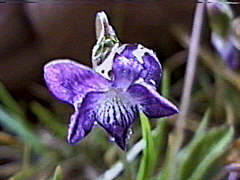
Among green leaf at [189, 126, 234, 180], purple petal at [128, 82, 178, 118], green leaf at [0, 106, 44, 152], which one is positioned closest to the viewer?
purple petal at [128, 82, 178, 118]

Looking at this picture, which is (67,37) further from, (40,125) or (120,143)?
(120,143)

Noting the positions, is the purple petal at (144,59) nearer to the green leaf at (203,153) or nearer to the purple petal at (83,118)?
the purple petal at (83,118)

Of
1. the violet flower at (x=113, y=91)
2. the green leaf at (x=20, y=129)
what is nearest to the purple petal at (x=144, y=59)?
the violet flower at (x=113, y=91)

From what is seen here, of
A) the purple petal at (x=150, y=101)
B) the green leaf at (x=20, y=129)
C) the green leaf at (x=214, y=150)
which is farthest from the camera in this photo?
the green leaf at (x=20, y=129)

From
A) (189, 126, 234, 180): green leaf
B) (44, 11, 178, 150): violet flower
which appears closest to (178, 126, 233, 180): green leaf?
(189, 126, 234, 180): green leaf

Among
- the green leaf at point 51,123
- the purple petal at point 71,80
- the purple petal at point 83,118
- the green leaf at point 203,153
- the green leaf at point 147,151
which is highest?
the purple petal at point 71,80

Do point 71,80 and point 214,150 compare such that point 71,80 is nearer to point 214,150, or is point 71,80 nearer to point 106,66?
point 106,66

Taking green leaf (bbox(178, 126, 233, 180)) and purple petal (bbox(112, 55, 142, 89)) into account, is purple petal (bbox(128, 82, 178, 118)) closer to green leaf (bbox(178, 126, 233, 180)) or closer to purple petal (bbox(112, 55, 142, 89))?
purple petal (bbox(112, 55, 142, 89))
